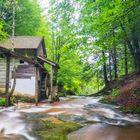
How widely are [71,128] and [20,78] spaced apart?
1492 cm

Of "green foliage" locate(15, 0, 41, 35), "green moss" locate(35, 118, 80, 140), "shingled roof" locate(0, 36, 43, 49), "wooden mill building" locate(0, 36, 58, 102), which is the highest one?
"green foliage" locate(15, 0, 41, 35)

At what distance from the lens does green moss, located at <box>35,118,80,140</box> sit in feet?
25.8

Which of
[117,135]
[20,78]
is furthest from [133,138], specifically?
[20,78]

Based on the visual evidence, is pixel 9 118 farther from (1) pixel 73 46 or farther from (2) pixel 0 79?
(2) pixel 0 79

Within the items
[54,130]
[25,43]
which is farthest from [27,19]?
[54,130]

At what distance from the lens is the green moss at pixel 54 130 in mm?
7879

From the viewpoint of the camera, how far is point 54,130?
8.72 meters

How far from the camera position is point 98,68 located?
37.6m

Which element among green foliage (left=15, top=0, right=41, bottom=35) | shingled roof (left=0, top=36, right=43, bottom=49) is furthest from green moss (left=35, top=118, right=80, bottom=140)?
green foliage (left=15, top=0, right=41, bottom=35)

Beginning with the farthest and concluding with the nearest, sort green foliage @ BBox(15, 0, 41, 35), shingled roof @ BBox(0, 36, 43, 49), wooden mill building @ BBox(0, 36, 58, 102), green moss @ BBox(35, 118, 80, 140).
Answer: green foliage @ BBox(15, 0, 41, 35) → shingled roof @ BBox(0, 36, 43, 49) → wooden mill building @ BBox(0, 36, 58, 102) → green moss @ BBox(35, 118, 80, 140)

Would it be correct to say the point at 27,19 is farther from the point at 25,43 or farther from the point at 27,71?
the point at 27,71

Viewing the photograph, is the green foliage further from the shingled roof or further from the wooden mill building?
the wooden mill building

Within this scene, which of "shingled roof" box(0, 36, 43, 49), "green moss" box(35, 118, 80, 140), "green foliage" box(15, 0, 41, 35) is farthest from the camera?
"green foliage" box(15, 0, 41, 35)

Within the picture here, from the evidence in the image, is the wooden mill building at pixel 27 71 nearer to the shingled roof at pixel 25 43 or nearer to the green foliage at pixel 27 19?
the shingled roof at pixel 25 43
